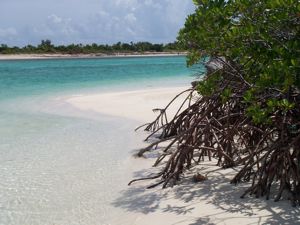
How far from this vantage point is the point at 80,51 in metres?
74.9

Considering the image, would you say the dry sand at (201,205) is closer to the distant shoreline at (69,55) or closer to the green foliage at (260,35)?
the green foliage at (260,35)

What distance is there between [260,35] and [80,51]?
2899 inches

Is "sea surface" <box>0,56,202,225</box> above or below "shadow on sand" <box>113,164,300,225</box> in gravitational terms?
below

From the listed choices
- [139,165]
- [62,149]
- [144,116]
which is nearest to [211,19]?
[139,165]

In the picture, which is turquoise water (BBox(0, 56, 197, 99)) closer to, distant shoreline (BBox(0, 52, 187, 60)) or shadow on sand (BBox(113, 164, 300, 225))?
shadow on sand (BBox(113, 164, 300, 225))

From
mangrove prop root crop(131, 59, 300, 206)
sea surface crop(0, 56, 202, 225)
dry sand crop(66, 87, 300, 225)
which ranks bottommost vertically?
sea surface crop(0, 56, 202, 225)

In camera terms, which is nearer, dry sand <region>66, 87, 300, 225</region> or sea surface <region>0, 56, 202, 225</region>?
dry sand <region>66, 87, 300, 225</region>

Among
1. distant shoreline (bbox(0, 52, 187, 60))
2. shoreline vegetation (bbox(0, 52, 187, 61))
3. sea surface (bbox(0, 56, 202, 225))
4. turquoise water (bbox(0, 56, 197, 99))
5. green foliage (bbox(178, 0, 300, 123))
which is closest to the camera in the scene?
green foliage (bbox(178, 0, 300, 123))

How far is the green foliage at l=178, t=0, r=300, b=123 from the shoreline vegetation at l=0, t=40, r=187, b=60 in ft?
192

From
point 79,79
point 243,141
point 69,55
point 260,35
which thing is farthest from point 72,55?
point 260,35

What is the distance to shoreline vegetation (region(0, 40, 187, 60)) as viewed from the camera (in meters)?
68.9

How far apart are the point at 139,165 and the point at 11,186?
1.54 metres

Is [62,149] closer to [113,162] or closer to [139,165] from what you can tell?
[113,162]

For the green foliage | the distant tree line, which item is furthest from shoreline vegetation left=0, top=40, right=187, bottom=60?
the green foliage
